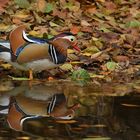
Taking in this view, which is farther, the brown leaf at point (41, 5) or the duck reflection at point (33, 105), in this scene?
the brown leaf at point (41, 5)

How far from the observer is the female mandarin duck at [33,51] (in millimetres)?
8203

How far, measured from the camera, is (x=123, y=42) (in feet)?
34.0

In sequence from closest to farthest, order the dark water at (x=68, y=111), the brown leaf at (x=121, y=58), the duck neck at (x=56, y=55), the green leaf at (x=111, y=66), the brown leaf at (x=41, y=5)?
the dark water at (x=68, y=111)
the duck neck at (x=56, y=55)
the green leaf at (x=111, y=66)
the brown leaf at (x=121, y=58)
the brown leaf at (x=41, y=5)

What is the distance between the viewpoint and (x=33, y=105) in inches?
278

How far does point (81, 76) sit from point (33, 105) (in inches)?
62.7

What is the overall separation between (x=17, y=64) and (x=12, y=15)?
113 inches

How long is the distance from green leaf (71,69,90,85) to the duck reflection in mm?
570

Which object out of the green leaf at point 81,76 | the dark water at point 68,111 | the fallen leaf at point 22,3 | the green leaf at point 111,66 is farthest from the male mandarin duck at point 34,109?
the fallen leaf at point 22,3

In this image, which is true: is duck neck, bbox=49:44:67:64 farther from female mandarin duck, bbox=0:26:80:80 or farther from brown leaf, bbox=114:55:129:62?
brown leaf, bbox=114:55:129:62

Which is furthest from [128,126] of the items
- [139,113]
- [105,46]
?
Result: [105,46]

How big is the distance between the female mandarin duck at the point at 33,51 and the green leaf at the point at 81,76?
0.37 metres

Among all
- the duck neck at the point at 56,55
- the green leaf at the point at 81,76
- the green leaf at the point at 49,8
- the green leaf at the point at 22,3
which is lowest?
the green leaf at the point at 81,76

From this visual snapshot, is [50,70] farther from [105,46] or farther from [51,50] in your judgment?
[105,46]

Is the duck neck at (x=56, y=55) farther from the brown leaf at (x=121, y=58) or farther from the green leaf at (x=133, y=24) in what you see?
the green leaf at (x=133, y=24)
